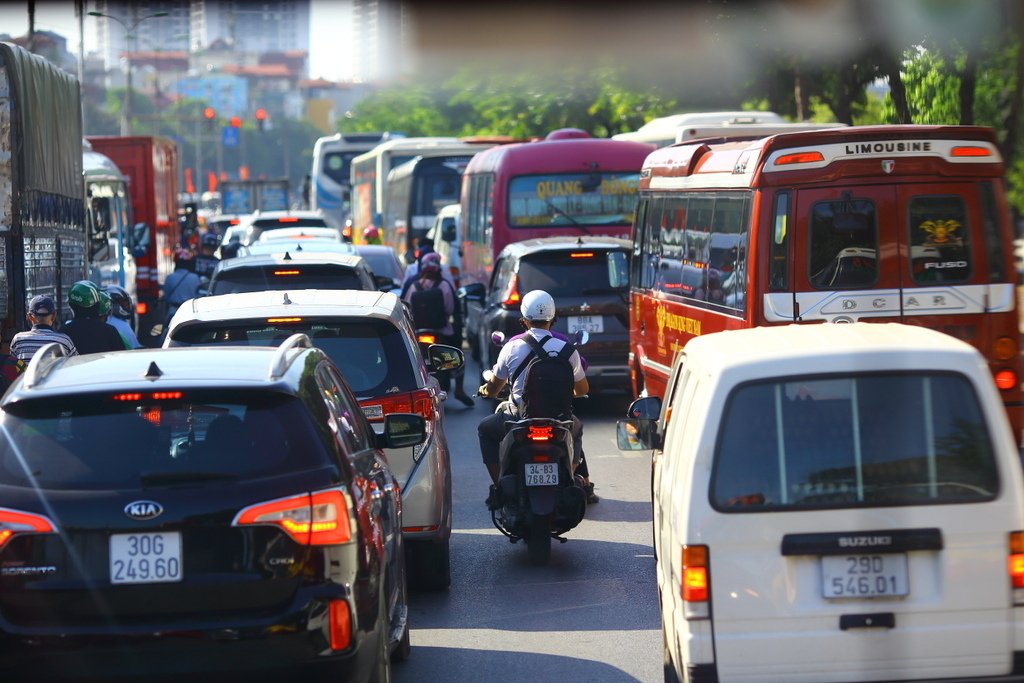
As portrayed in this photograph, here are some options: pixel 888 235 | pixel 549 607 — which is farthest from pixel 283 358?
pixel 888 235

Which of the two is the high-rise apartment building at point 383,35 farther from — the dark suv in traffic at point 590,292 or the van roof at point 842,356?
the dark suv in traffic at point 590,292

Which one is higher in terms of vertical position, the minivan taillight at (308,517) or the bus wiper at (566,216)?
the bus wiper at (566,216)

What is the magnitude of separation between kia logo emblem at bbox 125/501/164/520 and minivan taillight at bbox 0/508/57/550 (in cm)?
24

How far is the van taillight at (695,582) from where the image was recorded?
531 centimetres

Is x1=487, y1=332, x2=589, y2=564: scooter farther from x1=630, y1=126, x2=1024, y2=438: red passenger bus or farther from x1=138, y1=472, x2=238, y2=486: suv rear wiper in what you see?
x1=138, y1=472, x2=238, y2=486: suv rear wiper

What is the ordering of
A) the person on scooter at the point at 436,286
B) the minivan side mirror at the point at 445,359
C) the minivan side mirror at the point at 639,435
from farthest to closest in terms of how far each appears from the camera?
the person on scooter at the point at 436,286
the minivan side mirror at the point at 445,359
the minivan side mirror at the point at 639,435

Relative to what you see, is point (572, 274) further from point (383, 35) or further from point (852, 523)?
point (383, 35)

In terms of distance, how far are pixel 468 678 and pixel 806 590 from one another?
2.36 meters

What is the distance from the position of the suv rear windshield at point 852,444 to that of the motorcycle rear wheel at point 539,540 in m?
4.31

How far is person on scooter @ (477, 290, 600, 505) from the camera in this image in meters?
9.84

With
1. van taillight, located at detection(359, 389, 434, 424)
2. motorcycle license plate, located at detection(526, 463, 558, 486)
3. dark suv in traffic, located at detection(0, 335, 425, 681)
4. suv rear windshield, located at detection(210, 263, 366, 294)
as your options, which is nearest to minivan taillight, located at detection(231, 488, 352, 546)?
dark suv in traffic, located at detection(0, 335, 425, 681)

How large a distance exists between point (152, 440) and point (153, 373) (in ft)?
0.94

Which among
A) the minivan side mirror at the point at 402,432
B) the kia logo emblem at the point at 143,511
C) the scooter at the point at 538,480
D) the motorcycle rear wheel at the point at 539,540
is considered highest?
the kia logo emblem at the point at 143,511

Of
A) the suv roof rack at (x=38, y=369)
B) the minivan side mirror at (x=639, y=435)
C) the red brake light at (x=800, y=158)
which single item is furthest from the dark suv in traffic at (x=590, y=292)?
the suv roof rack at (x=38, y=369)
